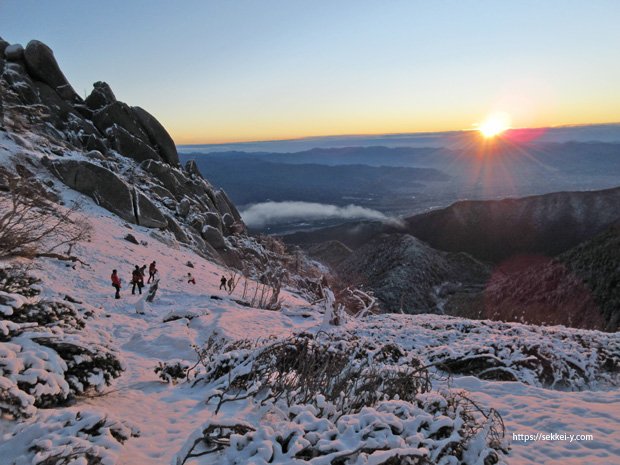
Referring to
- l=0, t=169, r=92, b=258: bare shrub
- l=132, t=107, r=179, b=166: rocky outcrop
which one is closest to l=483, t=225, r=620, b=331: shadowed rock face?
l=0, t=169, r=92, b=258: bare shrub

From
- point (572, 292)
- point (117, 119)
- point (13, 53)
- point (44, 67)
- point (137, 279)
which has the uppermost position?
point (13, 53)

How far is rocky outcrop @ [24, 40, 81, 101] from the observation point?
42.5 metres

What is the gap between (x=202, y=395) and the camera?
644 cm

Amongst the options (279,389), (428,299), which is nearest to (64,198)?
(279,389)

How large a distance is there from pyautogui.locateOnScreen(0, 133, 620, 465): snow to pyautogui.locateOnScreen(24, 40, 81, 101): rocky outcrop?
33264 millimetres

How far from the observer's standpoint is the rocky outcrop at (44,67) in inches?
1672

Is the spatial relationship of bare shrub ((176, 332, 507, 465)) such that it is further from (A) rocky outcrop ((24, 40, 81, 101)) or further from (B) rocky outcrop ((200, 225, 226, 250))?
(A) rocky outcrop ((24, 40, 81, 101))

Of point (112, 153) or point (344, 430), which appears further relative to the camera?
point (112, 153)

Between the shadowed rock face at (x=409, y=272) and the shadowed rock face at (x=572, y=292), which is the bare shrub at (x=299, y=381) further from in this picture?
the shadowed rock face at (x=409, y=272)

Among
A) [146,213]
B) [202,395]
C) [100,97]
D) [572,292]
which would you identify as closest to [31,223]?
[202,395]

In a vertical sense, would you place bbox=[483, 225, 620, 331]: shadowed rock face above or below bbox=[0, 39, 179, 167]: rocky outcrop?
below

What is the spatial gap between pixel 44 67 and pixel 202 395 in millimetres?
50081

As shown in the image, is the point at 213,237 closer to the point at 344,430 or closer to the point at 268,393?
the point at 268,393

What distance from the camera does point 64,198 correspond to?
91.4 ft
